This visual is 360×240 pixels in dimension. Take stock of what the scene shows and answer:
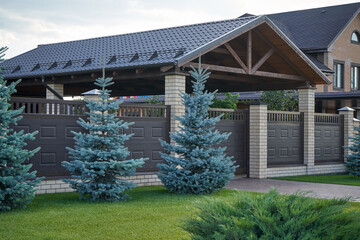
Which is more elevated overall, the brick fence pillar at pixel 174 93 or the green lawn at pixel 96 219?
the brick fence pillar at pixel 174 93

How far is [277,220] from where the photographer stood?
4457 mm

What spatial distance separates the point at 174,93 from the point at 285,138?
568cm

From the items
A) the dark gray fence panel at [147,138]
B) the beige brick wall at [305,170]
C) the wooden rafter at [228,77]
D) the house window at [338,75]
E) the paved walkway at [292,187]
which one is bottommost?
the paved walkway at [292,187]

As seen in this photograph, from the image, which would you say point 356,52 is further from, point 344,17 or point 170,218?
point 170,218

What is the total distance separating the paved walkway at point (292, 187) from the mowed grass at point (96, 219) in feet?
9.60

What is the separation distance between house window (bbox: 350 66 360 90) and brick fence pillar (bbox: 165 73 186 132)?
21.2 meters

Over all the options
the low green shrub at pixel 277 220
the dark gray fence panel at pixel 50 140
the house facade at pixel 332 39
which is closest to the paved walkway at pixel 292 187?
the dark gray fence panel at pixel 50 140

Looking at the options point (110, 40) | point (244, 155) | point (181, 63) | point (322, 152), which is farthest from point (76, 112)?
point (322, 152)

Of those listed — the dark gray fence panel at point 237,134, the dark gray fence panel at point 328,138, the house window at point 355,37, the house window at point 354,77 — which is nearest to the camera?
the dark gray fence panel at point 237,134

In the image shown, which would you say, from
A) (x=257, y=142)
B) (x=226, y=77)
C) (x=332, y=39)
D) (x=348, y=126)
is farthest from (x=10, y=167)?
(x=332, y=39)

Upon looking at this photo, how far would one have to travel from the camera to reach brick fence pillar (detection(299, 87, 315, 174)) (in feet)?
62.3

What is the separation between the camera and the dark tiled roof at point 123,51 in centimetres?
1516

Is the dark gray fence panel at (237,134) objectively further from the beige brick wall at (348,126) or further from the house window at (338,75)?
the house window at (338,75)

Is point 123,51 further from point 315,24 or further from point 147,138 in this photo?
point 315,24
